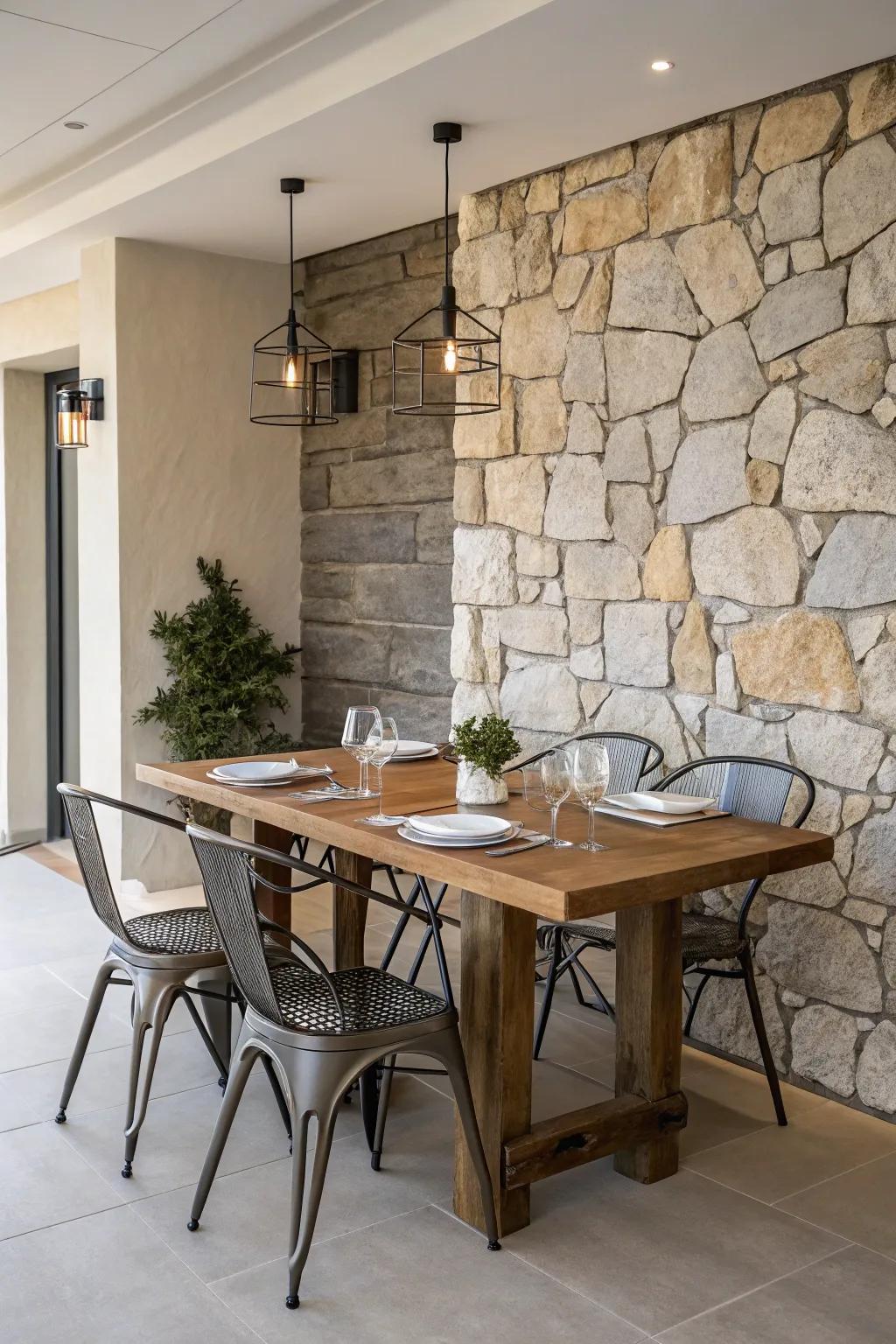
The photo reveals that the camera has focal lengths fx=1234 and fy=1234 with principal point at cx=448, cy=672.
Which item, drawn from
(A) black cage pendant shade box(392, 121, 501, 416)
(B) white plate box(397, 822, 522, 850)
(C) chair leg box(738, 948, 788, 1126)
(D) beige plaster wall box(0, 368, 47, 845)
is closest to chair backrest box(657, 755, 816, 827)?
(C) chair leg box(738, 948, 788, 1126)

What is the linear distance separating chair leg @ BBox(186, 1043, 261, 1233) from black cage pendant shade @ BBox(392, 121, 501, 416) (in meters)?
1.96

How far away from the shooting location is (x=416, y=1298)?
7.38ft

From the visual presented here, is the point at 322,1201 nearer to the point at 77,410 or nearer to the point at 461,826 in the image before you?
the point at 461,826

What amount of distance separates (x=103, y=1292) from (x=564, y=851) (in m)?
1.17

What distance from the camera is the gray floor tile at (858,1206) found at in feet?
8.16

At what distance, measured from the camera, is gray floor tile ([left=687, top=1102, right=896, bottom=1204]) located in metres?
2.70

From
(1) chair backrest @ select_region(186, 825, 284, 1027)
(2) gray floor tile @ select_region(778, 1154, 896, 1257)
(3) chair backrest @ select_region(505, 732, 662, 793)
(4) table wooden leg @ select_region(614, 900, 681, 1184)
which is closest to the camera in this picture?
(1) chair backrest @ select_region(186, 825, 284, 1027)

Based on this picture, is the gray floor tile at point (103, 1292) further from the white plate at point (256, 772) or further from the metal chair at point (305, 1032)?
the white plate at point (256, 772)

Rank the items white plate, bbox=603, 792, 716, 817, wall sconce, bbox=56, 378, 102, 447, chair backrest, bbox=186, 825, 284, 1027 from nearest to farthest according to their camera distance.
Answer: chair backrest, bbox=186, 825, 284, 1027, white plate, bbox=603, 792, 716, 817, wall sconce, bbox=56, 378, 102, 447

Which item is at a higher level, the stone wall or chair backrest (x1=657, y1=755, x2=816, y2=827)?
the stone wall

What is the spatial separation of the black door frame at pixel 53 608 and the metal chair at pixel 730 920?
12.1 feet

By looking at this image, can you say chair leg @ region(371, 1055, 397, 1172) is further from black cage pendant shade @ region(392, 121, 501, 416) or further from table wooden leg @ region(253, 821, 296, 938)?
black cage pendant shade @ region(392, 121, 501, 416)

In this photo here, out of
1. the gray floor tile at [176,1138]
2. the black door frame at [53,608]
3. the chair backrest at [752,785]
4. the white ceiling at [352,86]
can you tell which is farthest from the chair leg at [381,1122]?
the black door frame at [53,608]

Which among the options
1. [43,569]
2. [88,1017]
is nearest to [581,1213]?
[88,1017]
